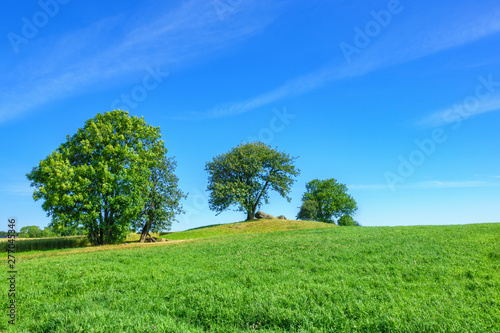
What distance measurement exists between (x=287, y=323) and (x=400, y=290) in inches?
176

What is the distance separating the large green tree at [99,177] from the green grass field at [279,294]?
808 inches

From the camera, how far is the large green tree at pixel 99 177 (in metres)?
33.1

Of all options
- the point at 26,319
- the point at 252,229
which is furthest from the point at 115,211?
the point at 26,319

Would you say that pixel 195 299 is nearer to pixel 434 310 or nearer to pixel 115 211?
pixel 434 310

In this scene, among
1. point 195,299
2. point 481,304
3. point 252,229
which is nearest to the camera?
point 481,304

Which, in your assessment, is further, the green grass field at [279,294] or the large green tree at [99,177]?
the large green tree at [99,177]

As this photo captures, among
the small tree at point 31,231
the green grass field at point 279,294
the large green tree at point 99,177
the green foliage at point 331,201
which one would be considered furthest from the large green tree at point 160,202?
the small tree at point 31,231

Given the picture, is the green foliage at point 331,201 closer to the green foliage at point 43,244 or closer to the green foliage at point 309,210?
the green foliage at point 309,210

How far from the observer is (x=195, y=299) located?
9.09 m

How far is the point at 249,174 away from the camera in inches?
2387

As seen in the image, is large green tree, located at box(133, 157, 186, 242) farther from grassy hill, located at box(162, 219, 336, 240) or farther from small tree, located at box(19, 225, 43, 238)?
Result: small tree, located at box(19, 225, 43, 238)

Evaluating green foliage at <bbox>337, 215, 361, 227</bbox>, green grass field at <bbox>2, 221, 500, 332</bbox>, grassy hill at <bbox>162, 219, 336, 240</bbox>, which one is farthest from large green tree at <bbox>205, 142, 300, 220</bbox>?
green grass field at <bbox>2, 221, 500, 332</bbox>

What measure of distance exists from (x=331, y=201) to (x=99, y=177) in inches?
2469

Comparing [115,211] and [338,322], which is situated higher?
[115,211]
